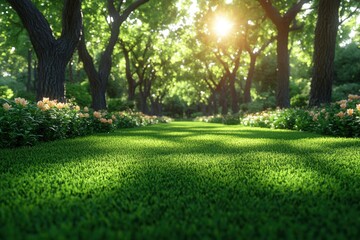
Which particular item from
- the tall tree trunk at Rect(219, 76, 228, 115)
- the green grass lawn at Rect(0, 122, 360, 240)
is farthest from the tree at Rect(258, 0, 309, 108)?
the tall tree trunk at Rect(219, 76, 228, 115)

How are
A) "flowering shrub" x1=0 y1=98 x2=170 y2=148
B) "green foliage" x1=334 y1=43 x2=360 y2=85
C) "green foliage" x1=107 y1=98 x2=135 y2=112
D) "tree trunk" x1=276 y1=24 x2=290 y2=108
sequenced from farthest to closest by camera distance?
"green foliage" x1=334 y1=43 x2=360 y2=85 → "green foliage" x1=107 y1=98 x2=135 y2=112 → "tree trunk" x1=276 y1=24 x2=290 y2=108 → "flowering shrub" x1=0 y1=98 x2=170 y2=148

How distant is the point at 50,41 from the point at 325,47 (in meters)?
9.27

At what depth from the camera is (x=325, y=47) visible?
1073 centimetres

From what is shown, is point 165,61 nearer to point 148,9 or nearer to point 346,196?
point 148,9

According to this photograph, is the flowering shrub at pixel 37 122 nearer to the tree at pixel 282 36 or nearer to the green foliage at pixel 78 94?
the tree at pixel 282 36

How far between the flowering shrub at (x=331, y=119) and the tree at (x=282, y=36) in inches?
185

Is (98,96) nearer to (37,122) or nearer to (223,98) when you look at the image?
(37,122)

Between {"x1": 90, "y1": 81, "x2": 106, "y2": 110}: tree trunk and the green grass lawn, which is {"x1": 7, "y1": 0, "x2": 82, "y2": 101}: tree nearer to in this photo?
the green grass lawn

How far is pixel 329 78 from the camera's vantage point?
10.9m

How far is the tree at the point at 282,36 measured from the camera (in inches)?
583

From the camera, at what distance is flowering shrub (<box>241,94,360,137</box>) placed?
702cm

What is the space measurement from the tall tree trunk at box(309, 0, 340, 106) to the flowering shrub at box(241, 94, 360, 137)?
53.0 inches

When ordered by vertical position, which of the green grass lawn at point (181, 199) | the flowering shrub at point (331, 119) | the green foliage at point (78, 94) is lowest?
the green grass lawn at point (181, 199)

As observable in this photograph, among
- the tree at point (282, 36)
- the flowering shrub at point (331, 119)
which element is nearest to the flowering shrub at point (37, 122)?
the flowering shrub at point (331, 119)
